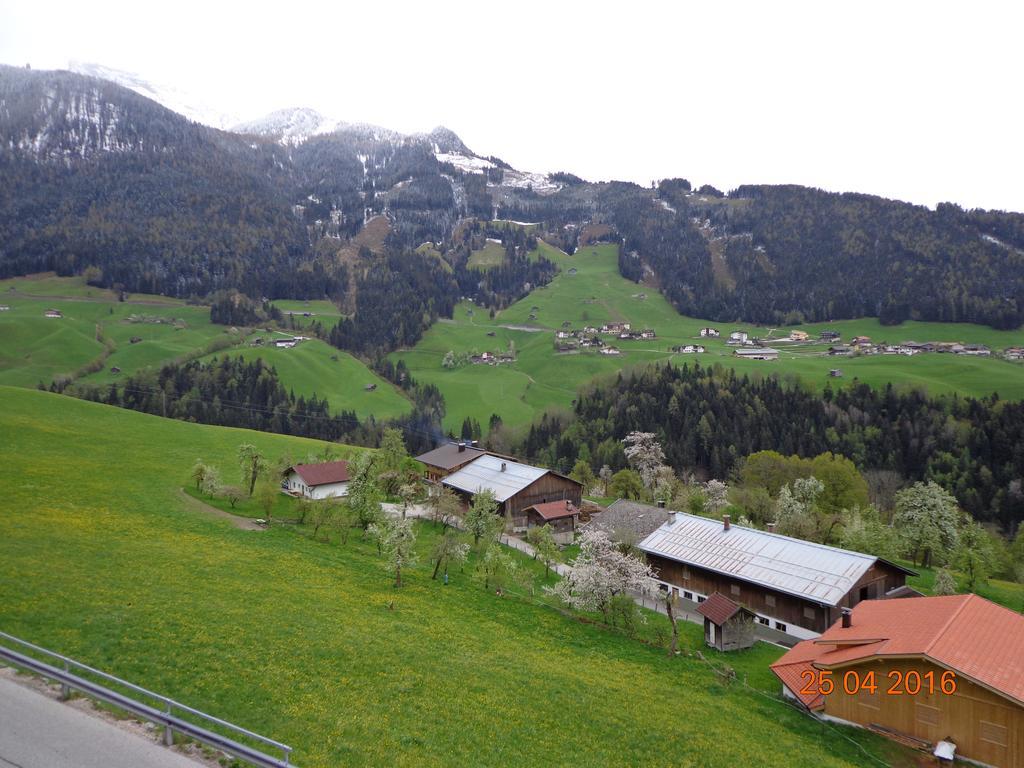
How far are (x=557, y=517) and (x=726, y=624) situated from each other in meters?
32.3

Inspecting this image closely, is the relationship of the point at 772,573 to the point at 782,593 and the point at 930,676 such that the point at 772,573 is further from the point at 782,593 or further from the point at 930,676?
the point at 930,676

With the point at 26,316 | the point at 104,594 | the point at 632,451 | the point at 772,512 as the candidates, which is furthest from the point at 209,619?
the point at 26,316

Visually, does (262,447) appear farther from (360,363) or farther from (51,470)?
(360,363)

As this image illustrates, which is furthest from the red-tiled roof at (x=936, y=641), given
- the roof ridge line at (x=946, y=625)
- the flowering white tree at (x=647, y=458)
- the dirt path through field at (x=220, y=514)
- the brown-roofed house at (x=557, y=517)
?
the flowering white tree at (x=647, y=458)

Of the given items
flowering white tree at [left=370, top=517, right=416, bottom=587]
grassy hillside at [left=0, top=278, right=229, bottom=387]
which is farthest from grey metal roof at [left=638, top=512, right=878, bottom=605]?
grassy hillside at [left=0, top=278, right=229, bottom=387]

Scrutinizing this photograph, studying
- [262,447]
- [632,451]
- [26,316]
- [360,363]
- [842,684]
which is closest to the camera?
[842,684]

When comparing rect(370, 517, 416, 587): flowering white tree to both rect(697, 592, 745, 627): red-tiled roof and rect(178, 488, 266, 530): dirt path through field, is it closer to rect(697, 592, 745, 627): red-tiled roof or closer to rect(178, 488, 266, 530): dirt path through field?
rect(178, 488, 266, 530): dirt path through field

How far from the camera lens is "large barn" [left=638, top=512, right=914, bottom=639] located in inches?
1575

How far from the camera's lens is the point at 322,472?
67.5m

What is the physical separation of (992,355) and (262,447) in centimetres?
22357

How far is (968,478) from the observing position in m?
108

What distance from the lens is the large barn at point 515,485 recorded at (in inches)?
2731

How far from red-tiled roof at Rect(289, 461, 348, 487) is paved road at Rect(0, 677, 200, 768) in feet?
175

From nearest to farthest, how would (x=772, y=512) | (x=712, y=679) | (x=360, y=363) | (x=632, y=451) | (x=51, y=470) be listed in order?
1. (x=712, y=679)
2. (x=51, y=470)
3. (x=772, y=512)
4. (x=632, y=451)
5. (x=360, y=363)
